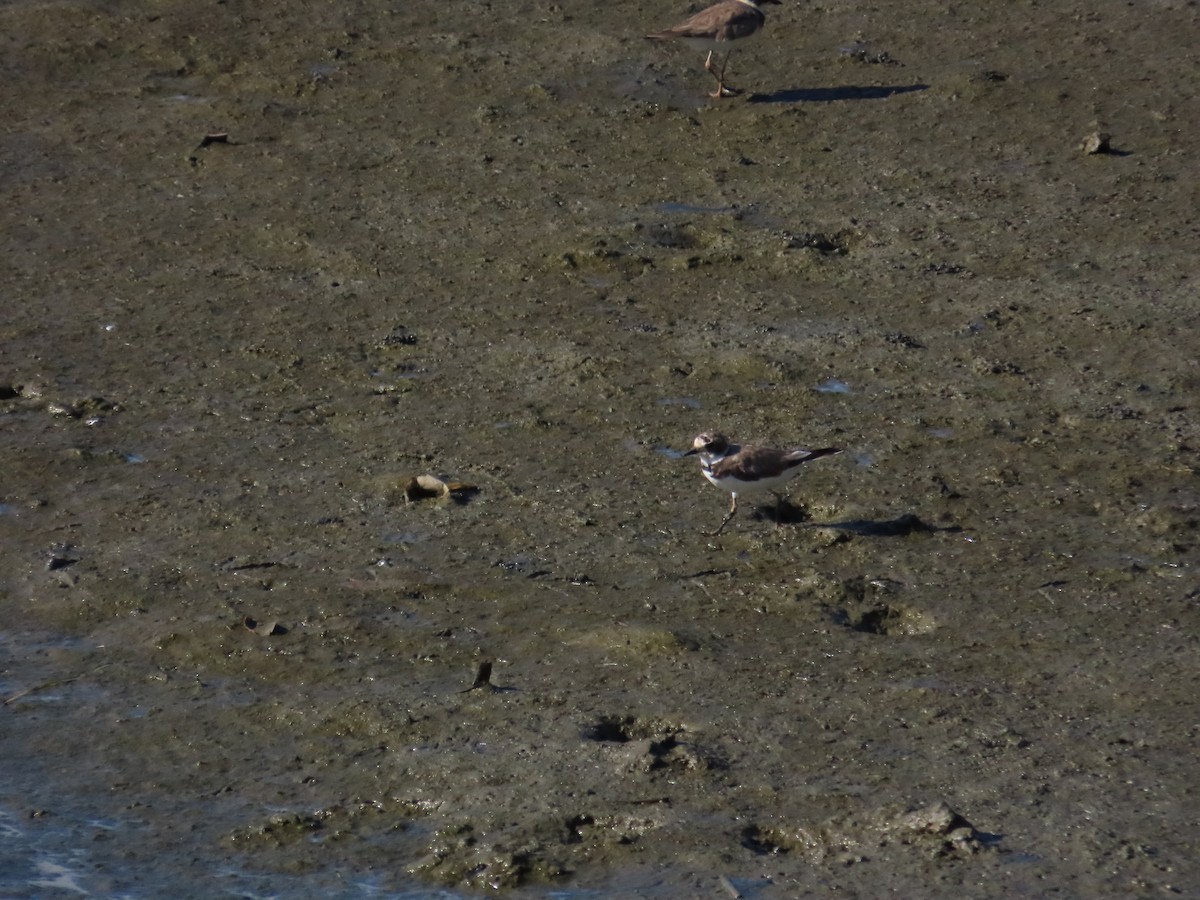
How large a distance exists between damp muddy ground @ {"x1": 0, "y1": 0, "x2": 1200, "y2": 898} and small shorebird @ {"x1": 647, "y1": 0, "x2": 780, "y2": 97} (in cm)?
26

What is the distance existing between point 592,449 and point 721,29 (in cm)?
475

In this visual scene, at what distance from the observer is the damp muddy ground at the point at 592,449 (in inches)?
222

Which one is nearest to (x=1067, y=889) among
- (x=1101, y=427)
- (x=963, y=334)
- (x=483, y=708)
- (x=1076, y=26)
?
(x=483, y=708)

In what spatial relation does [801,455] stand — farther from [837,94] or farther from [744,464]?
[837,94]

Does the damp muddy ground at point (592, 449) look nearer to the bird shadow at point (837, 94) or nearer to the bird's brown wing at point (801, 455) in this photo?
the bird shadow at point (837, 94)

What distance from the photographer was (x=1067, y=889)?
16.8ft

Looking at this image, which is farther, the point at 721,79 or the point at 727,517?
the point at 721,79

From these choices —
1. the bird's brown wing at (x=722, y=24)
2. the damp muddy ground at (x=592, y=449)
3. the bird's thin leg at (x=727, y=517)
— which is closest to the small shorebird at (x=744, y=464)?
the bird's thin leg at (x=727, y=517)

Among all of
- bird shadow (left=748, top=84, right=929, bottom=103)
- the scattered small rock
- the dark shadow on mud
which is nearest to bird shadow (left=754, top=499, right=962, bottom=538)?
the dark shadow on mud

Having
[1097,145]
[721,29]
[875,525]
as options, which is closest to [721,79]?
[721,29]

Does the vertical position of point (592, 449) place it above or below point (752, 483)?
below

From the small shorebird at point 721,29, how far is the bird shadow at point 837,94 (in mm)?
268

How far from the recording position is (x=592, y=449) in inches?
312

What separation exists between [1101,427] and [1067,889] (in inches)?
130
